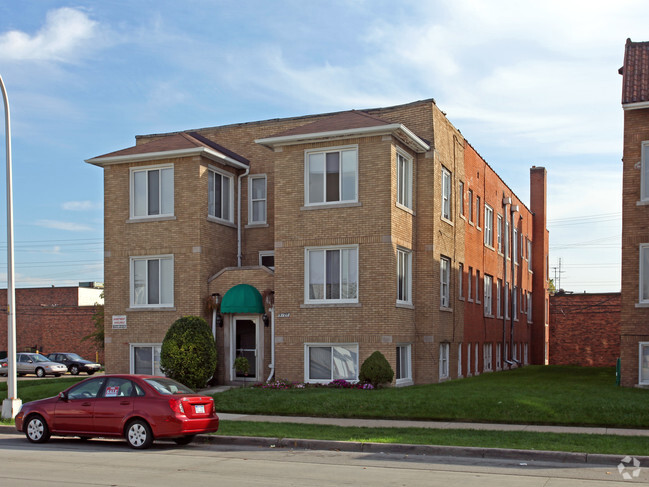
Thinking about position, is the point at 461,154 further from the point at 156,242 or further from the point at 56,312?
the point at 56,312

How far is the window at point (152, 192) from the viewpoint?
26.8m

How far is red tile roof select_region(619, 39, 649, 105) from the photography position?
76.3 ft

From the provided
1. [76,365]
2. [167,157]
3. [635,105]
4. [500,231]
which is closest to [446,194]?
[635,105]

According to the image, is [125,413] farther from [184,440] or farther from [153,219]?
[153,219]

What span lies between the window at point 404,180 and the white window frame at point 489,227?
38.1 ft

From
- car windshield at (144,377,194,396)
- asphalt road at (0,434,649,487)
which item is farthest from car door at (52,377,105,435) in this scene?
car windshield at (144,377,194,396)

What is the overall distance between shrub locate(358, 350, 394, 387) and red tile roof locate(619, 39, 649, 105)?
34.2 feet

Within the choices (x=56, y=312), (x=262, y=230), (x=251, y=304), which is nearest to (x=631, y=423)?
(x=251, y=304)

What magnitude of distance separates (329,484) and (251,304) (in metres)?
15.0

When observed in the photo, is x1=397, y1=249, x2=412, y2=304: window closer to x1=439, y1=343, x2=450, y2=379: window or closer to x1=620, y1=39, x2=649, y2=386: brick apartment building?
x1=439, y1=343, x2=450, y2=379: window

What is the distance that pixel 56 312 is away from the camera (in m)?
60.0

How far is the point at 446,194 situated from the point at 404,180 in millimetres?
3614

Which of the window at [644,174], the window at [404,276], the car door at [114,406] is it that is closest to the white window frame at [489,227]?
the window at [404,276]

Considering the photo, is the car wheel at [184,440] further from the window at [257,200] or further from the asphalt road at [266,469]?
the window at [257,200]
